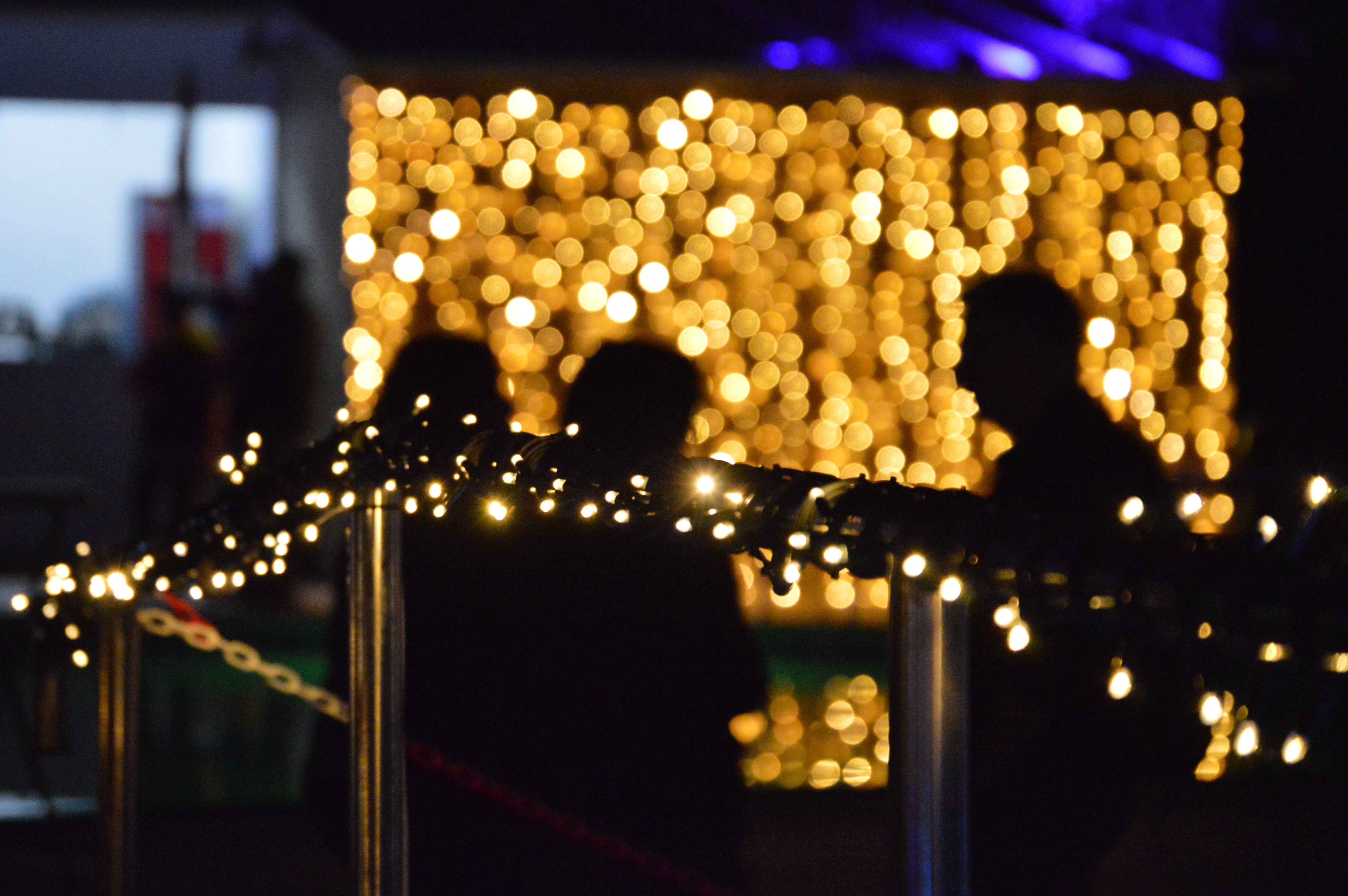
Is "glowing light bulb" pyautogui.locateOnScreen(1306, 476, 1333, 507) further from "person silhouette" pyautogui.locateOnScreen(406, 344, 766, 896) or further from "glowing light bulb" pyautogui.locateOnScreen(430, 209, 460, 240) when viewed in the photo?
"glowing light bulb" pyautogui.locateOnScreen(430, 209, 460, 240)

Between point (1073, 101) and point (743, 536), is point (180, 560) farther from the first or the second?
point (1073, 101)

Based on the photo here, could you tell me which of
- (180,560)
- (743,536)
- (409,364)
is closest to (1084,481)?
(743,536)

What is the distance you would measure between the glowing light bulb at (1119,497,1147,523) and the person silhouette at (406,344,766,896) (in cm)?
100

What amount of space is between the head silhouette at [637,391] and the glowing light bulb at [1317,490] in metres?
1.11

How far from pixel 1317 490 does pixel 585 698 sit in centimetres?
118

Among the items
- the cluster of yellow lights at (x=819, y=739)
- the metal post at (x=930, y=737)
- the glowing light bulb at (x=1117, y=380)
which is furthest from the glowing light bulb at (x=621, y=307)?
the metal post at (x=930, y=737)

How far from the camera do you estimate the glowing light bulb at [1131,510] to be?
105cm

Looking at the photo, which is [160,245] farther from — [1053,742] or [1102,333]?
[1053,742]

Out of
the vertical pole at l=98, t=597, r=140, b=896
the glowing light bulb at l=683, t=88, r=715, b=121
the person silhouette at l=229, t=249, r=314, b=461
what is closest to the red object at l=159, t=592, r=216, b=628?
the vertical pole at l=98, t=597, r=140, b=896

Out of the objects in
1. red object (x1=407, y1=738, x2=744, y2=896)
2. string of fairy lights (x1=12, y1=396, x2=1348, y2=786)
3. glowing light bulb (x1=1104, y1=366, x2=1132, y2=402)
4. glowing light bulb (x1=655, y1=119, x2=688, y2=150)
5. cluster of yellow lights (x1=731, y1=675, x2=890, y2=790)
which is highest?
glowing light bulb (x1=655, y1=119, x2=688, y2=150)

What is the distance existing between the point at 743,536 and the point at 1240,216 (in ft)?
24.6

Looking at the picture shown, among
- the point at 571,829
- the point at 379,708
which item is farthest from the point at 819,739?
the point at 379,708

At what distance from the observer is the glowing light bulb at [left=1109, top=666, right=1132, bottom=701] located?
104cm

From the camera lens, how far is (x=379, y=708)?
5.49 ft
